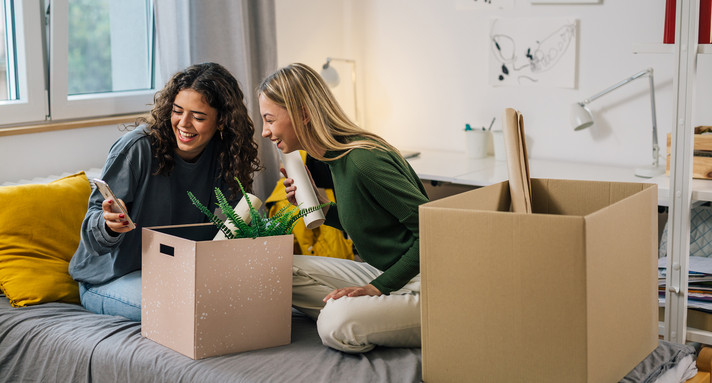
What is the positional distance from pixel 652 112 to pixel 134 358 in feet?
6.90

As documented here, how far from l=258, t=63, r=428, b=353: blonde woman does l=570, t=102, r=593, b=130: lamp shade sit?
1.27 metres

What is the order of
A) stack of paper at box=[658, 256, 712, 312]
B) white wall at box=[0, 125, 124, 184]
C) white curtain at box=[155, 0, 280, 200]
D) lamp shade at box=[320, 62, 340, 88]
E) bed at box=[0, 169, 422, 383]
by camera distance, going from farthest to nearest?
lamp shade at box=[320, 62, 340, 88]
white curtain at box=[155, 0, 280, 200]
white wall at box=[0, 125, 124, 184]
stack of paper at box=[658, 256, 712, 312]
bed at box=[0, 169, 422, 383]

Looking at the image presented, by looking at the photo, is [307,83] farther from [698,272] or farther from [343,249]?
[698,272]

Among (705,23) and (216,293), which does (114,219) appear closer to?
(216,293)

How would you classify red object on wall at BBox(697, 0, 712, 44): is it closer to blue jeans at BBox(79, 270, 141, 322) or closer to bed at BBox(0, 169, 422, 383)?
bed at BBox(0, 169, 422, 383)

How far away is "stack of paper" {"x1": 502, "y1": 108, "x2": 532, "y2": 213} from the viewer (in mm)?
1376

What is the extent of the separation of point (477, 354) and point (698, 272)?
137cm

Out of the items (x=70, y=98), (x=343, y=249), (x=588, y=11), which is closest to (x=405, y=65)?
(x=588, y=11)

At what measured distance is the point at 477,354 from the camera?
47.2 inches

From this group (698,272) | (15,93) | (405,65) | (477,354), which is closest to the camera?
(477,354)

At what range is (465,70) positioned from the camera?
11.0 feet

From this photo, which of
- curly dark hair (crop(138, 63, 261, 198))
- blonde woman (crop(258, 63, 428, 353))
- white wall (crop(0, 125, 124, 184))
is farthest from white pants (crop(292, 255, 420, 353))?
white wall (crop(0, 125, 124, 184))

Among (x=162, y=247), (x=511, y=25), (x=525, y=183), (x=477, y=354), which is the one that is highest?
(x=511, y=25)

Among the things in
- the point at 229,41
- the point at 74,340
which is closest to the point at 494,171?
the point at 229,41
